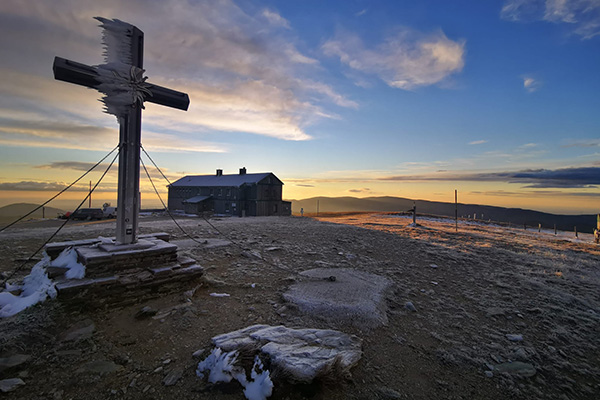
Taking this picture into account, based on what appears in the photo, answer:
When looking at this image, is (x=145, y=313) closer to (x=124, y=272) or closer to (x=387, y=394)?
(x=124, y=272)

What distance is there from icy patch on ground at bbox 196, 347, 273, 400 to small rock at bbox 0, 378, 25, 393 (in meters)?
2.09

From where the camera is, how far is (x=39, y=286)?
523 centimetres

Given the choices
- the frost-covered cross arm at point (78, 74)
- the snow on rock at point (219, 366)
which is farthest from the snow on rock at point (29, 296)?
the frost-covered cross arm at point (78, 74)

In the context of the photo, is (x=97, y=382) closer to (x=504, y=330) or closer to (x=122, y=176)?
(x=122, y=176)

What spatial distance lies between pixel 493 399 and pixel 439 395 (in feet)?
2.25

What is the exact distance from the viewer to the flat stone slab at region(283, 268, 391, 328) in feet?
16.4

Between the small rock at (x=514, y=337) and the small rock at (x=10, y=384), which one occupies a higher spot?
the small rock at (x=10, y=384)

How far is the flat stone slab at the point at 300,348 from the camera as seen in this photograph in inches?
120

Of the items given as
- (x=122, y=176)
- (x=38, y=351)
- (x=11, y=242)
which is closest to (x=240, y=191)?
(x=11, y=242)

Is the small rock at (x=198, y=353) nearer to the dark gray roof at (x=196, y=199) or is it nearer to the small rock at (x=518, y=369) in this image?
the small rock at (x=518, y=369)

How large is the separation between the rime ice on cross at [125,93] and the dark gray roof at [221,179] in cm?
2877

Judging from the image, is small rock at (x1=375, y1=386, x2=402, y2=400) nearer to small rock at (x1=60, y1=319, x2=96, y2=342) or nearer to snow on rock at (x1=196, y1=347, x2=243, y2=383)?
snow on rock at (x1=196, y1=347, x2=243, y2=383)

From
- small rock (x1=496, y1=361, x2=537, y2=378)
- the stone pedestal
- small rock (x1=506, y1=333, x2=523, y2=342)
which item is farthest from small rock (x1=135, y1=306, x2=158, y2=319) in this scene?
small rock (x1=506, y1=333, x2=523, y2=342)

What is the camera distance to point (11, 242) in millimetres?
10328
